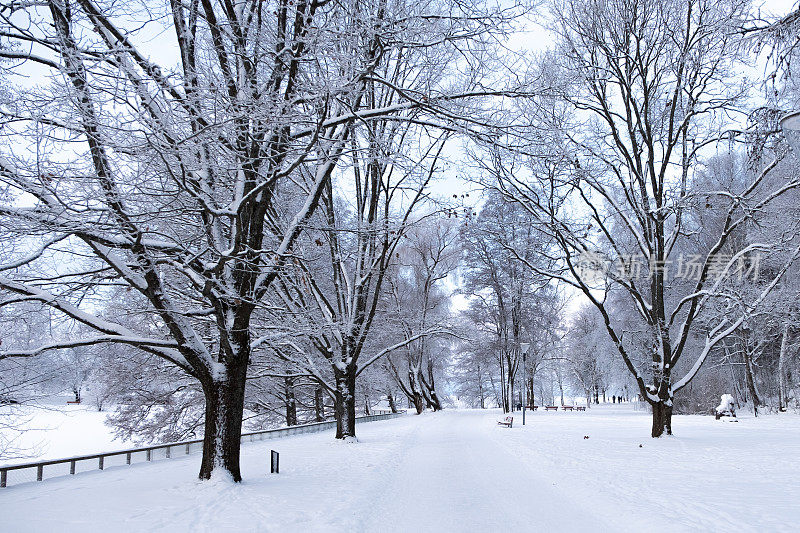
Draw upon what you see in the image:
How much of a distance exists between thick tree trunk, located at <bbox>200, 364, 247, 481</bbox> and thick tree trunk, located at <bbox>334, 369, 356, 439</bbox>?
8.22m

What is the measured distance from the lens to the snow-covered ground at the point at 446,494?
6117 mm

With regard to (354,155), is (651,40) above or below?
above

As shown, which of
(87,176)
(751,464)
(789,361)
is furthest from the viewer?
(789,361)

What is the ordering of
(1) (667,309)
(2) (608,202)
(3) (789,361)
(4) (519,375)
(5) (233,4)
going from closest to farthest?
1. (5) (233,4)
2. (2) (608,202)
3. (3) (789,361)
4. (1) (667,309)
5. (4) (519,375)

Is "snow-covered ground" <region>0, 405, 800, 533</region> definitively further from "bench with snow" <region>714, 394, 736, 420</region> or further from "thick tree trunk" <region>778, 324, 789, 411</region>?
"thick tree trunk" <region>778, 324, 789, 411</region>

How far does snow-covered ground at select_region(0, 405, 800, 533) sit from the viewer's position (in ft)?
20.1

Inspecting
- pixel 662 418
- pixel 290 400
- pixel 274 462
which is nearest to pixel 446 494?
pixel 274 462

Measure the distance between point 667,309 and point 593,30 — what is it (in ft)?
69.2

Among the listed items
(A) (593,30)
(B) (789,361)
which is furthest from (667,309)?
(A) (593,30)

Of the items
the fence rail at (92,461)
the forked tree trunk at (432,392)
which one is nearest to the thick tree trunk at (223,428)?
the fence rail at (92,461)

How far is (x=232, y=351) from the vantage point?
28.2 feet

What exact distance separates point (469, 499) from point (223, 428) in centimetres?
397

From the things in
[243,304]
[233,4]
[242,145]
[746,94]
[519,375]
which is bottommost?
[519,375]

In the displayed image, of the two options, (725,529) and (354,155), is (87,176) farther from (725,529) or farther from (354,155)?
(725,529)
